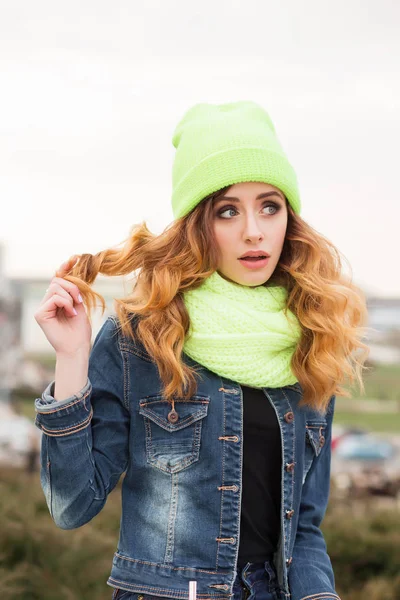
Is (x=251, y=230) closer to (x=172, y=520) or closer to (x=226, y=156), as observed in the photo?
(x=226, y=156)

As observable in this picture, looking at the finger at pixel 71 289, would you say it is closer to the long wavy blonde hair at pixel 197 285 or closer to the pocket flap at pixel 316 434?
the long wavy blonde hair at pixel 197 285

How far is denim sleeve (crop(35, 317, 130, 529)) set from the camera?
209 centimetres

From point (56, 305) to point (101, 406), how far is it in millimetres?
294

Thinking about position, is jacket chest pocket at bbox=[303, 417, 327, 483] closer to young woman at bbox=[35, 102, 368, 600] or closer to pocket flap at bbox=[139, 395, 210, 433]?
young woman at bbox=[35, 102, 368, 600]

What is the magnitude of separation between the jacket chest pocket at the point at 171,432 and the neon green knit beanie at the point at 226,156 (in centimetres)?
55

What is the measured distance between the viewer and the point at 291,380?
2350 millimetres

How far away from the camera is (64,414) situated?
208cm

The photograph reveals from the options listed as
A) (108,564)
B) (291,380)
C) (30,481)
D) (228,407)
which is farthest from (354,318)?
(30,481)

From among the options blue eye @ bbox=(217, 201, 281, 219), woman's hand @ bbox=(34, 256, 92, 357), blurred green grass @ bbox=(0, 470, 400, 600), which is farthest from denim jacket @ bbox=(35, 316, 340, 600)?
blurred green grass @ bbox=(0, 470, 400, 600)

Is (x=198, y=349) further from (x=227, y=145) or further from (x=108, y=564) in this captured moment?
(x=108, y=564)

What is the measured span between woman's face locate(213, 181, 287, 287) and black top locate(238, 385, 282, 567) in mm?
348

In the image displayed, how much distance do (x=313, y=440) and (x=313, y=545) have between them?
0.29 m

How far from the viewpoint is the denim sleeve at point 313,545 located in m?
2.25

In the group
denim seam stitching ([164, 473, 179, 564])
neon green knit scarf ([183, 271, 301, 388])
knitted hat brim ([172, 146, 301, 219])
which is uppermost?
knitted hat brim ([172, 146, 301, 219])
